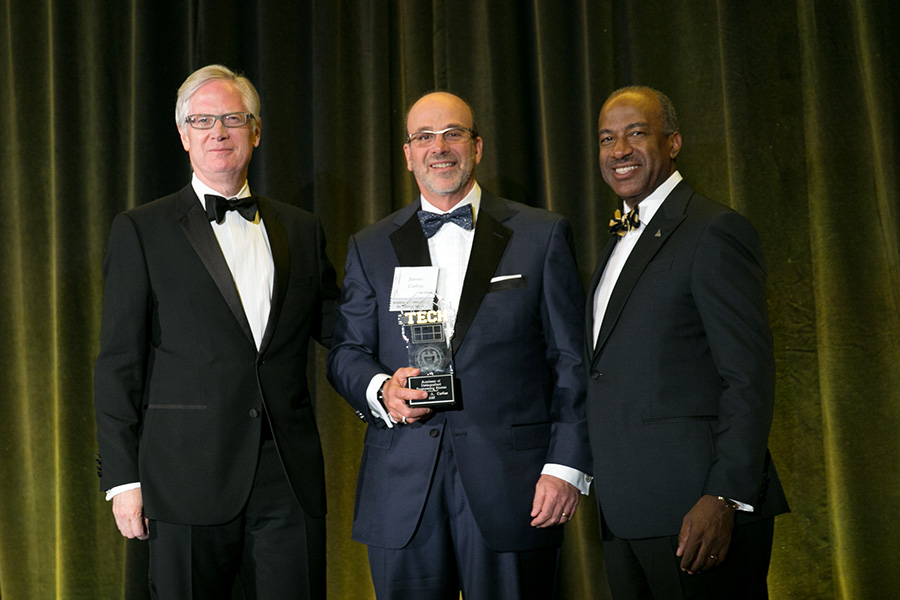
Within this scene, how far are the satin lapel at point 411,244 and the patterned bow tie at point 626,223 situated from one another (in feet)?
1.81

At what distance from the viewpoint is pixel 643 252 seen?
224 centimetres

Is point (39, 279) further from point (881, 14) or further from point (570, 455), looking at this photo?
point (881, 14)

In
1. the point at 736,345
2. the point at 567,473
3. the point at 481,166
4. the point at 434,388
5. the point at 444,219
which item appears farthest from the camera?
the point at 481,166

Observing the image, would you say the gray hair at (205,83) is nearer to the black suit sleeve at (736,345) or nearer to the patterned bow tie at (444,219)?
the patterned bow tie at (444,219)

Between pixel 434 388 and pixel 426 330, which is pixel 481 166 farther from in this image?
pixel 434 388

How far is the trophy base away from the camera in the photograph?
2178mm

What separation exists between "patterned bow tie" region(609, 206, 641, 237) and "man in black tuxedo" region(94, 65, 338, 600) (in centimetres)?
99

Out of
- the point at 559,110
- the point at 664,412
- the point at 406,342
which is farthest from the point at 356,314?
the point at 559,110

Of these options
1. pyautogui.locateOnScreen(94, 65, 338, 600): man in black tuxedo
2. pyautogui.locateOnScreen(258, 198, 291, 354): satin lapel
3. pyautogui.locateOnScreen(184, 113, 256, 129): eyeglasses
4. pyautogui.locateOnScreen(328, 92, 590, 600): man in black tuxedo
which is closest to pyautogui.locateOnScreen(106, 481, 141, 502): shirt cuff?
pyautogui.locateOnScreen(94, 65, 338, 600): man in black tuxedo

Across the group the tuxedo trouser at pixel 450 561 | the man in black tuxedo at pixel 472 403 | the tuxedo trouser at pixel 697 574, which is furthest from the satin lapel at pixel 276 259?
the tuxedo trouser at pixel 697 574

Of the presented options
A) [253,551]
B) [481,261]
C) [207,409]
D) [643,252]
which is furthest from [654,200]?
[253,551]

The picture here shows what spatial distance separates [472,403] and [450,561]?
0.44m

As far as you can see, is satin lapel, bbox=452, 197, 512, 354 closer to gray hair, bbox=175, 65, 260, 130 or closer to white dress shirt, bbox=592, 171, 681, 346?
white dress shirt, bbox=592, 171, 681, 346

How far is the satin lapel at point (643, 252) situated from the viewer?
221 cm
